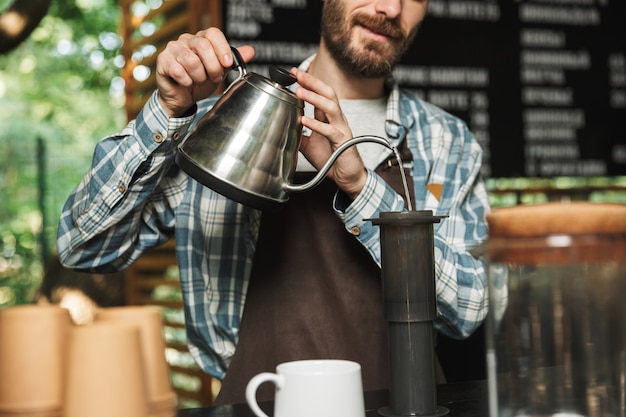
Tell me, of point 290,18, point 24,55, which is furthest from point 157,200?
point 24,55

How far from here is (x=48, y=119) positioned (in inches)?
222

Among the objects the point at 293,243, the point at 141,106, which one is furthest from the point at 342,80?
the point at 141,106

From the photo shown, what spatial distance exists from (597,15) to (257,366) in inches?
75.9

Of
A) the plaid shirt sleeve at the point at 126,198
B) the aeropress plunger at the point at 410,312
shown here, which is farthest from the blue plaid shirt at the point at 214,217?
the aeropress plunger at the point at 410,312

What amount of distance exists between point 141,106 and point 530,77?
4.41 feet

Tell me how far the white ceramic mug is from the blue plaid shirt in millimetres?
479

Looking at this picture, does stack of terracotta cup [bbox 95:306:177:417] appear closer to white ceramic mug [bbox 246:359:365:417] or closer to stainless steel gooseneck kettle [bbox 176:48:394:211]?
white ceramic mug [bbox 246:359:365:417]

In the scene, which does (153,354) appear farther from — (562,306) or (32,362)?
(562,306)

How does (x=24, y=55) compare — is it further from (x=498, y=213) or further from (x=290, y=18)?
(x=498, y=213)

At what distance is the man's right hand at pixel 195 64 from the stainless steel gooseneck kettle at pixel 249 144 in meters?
0.08

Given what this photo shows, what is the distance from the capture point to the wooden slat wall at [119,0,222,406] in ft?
8.43

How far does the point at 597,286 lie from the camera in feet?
2.30

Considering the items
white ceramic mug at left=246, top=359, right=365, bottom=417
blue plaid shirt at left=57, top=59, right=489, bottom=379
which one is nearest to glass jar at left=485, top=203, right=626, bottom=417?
white ceramic mug at left=246, top=359, right=365, bottom=417

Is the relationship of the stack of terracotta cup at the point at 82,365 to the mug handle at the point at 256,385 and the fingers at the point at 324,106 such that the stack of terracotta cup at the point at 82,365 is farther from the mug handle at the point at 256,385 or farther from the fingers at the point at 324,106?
the fingers at the point at 324,106
